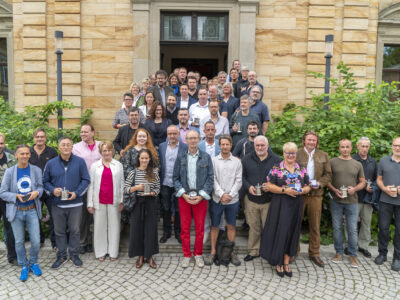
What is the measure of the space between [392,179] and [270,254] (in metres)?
2.33

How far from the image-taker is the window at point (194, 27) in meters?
10.4

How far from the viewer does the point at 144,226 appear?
17.5 feet

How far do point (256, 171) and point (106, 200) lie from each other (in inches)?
96.4

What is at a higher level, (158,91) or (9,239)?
(158,91)

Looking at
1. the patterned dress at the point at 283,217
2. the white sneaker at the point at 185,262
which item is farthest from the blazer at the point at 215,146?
the white sneaker at the point at 185,262

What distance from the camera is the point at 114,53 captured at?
10.1 meters

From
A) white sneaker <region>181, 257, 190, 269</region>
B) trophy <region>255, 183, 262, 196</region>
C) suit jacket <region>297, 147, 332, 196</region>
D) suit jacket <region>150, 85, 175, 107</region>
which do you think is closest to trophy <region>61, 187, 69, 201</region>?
white sneaker <region>181, 257, 190, 269</region>

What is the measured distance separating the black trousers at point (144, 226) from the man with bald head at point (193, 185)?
46 cm

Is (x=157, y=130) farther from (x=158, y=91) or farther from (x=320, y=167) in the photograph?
(x=320, y=167)

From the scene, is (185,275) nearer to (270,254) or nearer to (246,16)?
(270,254)

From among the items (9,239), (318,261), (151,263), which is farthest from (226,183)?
(9,239)

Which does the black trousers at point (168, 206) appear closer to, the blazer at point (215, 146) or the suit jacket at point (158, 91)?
the blazer at point (215, 146)

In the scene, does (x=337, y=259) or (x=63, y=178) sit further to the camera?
(x=337, y=259)

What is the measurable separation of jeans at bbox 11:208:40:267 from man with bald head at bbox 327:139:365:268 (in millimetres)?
4618
